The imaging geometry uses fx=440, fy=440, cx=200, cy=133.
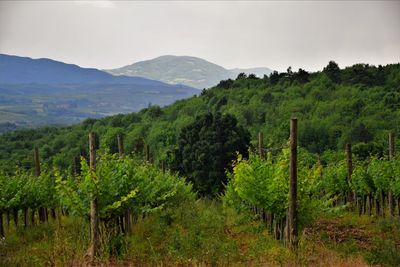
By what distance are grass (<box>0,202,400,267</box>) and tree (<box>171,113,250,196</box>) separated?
12.7 meters

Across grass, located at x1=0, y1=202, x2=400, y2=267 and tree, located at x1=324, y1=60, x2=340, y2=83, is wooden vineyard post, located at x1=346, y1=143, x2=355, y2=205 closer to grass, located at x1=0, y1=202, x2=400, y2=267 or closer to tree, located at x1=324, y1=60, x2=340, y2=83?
grass, located at x1=0, y1=202, x2=400, y2=267

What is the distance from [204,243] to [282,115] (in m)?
67.1

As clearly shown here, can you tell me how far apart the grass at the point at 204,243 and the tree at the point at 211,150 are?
12.7 metres

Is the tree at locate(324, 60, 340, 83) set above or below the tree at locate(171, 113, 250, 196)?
above

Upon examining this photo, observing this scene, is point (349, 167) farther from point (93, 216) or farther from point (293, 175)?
point (93, 216)

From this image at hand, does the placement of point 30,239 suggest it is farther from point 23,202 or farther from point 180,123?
point 180,123

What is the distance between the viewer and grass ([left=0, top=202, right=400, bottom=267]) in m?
11.4

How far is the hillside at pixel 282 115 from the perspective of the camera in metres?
68.5

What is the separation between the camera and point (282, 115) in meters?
80.7

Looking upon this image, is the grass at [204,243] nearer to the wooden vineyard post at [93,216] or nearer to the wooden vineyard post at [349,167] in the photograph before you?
the wooden vineyard post at [93,216]

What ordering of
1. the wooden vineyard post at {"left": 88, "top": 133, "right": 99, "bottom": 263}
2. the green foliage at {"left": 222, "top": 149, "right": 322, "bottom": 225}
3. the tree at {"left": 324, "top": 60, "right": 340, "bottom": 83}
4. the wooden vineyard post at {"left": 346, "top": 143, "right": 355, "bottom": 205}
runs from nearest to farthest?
1. the wooden vineyard post at {"left": 88, "top": 133, "right": 99, "bottom": 263}
2. the green foliage at {"left": 222, "top": 149, "right": 322, "bottom": 225}
3. the wooden vineyard post at {"left": 346, "top": 143, "right": 355, "bottom": 205}
4. the tree at {"left": 324, "top": 60, "right": 340, "bottom": 83}

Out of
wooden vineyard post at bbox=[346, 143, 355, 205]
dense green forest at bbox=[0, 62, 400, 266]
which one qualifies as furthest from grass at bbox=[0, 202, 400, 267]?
wooden vineyard post at bbox=[346, 143, 355, 205]

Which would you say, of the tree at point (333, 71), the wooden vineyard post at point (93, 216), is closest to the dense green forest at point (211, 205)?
the wooden vineyard post at point (93, 216)

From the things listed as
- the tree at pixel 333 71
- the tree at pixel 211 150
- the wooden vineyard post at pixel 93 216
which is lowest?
the tree at pixel 211 150
